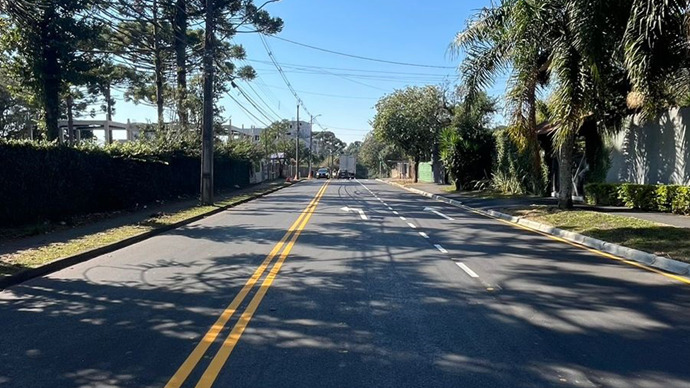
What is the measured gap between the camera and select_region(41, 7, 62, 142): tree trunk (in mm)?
27047

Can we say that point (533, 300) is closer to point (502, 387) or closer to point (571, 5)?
point (502, 387)

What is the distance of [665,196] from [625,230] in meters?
Answer: 4.47

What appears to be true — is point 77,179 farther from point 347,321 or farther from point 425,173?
point 425,173

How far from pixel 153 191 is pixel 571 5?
57.6 ft

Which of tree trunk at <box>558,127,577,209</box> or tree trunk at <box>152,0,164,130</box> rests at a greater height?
tree trunk at <box>152,0,164,130</box>

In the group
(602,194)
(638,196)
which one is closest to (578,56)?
(638,196)

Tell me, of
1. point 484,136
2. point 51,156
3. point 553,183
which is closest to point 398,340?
point 51,156

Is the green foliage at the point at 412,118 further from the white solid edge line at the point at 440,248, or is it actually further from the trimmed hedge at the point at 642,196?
the white solid edge line at the point at 440,248

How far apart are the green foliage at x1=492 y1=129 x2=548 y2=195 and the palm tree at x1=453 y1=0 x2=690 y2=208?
644cm

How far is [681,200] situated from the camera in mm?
16188

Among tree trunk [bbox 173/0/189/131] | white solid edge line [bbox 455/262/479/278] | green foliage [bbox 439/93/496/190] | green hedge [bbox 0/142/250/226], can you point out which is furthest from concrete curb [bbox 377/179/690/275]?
tree trunk [bbox 173/0/189/131]

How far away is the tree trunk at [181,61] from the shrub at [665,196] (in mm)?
25095

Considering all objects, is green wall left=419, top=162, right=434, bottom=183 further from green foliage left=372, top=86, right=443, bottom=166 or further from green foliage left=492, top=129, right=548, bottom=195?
green foliage left=492, top=129, right=548, bottom=195

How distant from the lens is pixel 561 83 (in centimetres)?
1582
